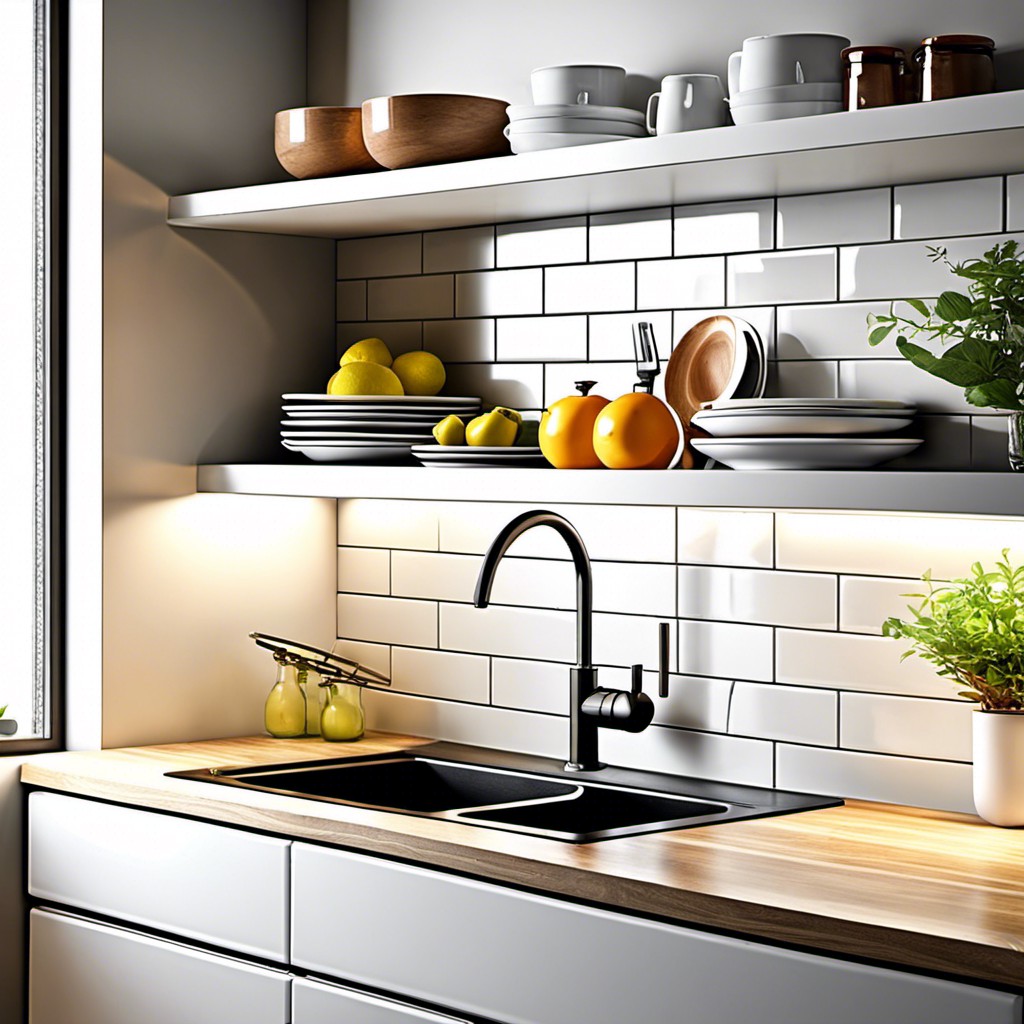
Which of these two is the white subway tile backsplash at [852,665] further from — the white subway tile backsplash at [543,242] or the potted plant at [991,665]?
the white subway tile backsplash at [543,242]

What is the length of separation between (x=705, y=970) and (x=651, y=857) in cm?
22

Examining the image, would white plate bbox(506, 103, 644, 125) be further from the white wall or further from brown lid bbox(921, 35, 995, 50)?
brown lid bbox(921, 35, 995, 50)

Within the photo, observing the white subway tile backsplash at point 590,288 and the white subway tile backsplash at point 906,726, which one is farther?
the white subway tile backsplash at point 590,288

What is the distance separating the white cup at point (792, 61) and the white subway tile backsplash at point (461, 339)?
890 millimetres

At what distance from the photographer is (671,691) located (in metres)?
2.92

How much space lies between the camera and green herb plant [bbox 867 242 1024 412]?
2256mm

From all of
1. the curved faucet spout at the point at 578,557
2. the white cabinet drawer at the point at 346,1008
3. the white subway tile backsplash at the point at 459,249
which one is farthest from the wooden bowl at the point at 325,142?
the white cabinet drawer at the point at 346,1008

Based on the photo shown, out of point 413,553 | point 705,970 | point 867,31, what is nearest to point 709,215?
point 867,31

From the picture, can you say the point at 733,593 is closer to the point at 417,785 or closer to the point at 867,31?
the point at 417,785

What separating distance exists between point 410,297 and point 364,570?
0.55 m

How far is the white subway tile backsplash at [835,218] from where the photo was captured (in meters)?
2.64

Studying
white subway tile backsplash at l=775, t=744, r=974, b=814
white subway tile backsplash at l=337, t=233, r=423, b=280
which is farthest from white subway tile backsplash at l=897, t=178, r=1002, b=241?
white subway tile backsplash at l=337, t=233, r=423, b=280

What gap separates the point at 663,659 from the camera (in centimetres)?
287

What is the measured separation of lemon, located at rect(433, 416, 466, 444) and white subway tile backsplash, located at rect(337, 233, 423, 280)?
1.55ft
